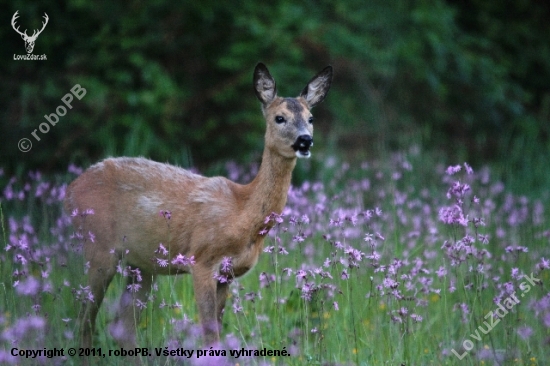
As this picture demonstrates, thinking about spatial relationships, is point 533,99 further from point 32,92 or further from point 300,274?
point 300,274

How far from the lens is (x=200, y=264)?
5547 millimetres

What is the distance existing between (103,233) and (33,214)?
592 mm

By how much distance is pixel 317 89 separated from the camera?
6.22 m

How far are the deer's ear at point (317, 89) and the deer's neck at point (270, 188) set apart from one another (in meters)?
0.70

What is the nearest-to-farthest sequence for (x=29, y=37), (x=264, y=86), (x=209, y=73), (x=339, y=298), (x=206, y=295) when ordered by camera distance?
(x=206, y=295), (x=339, y=298), (x=264, y=86), (x=29, y=37), (x=209, y=73)

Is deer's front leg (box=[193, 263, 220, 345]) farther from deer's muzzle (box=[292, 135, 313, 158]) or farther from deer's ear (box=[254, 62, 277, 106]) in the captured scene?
deer's ear (box=[254, 62, 277, 106])

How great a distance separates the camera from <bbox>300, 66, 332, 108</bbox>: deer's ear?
6160mm

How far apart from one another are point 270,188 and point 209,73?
207 inches

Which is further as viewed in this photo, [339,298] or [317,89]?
[317,89]

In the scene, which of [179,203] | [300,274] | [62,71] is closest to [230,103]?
[62,71]

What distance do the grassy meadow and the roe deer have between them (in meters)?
0.17

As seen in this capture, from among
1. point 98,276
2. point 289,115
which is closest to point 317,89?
point 289,115

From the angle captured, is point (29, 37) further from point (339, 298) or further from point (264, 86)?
point (339, 298)

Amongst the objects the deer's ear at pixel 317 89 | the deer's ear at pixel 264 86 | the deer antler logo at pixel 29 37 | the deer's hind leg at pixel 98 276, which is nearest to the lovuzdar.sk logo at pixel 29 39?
the deer antler logo at pixel 29 37
